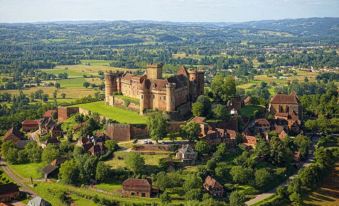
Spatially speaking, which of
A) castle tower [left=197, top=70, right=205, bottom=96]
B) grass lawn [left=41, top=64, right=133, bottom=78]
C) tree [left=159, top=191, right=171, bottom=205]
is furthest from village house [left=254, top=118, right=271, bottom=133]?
grass lawn [left=41, top=64, right=133, bottom=78]

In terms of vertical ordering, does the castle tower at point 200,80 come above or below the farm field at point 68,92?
above

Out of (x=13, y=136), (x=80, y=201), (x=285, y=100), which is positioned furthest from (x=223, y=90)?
(x=13, y=136)

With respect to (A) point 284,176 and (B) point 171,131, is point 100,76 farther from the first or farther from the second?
(A) point 284,176

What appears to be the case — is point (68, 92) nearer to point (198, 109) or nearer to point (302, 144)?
point (198, 109)

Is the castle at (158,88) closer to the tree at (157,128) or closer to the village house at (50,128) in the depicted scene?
the tree at (157,128)

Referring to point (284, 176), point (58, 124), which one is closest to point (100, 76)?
point (58, 124)

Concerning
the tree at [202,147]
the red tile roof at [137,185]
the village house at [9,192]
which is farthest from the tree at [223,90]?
the village house at [9,192]
